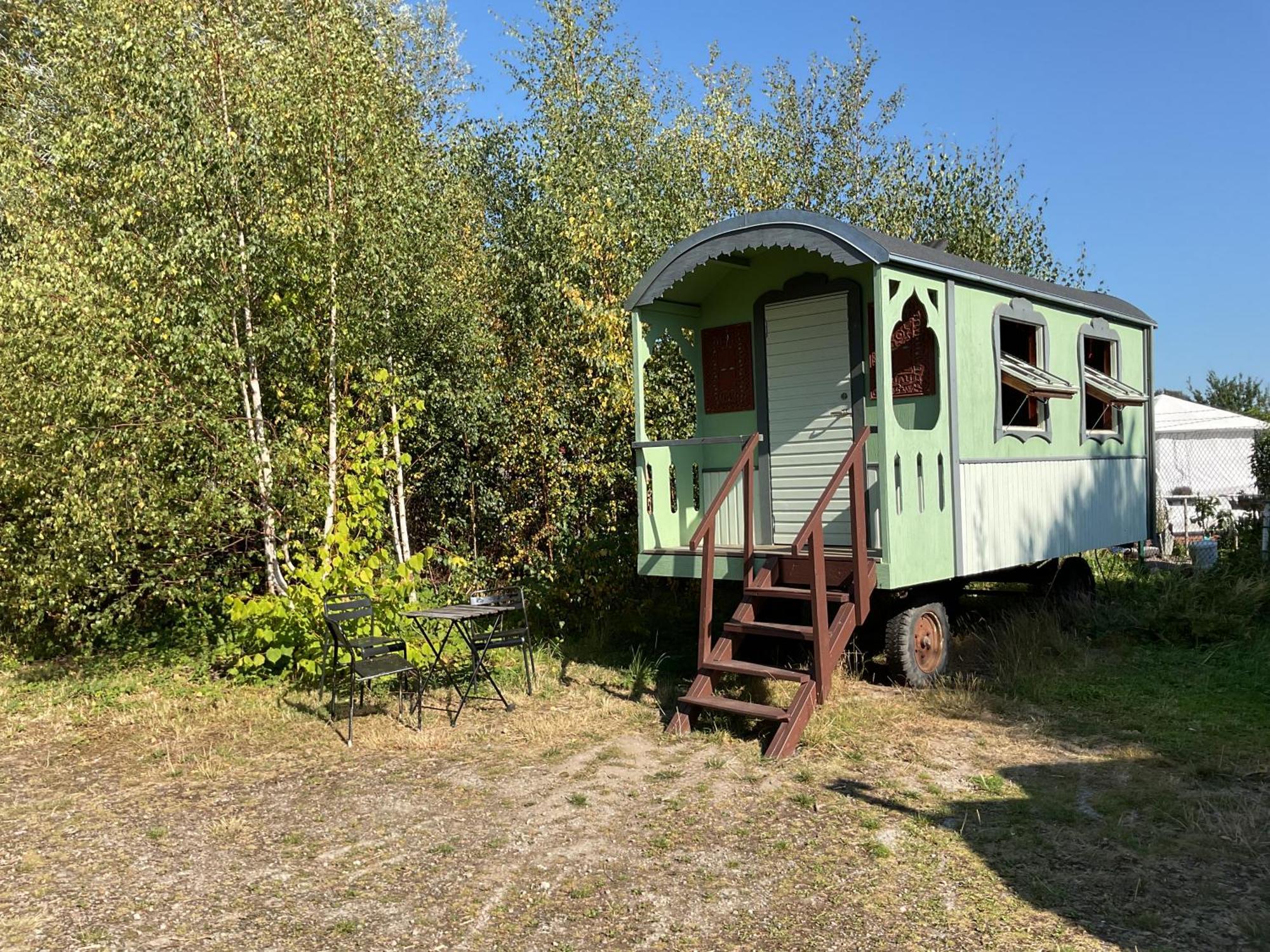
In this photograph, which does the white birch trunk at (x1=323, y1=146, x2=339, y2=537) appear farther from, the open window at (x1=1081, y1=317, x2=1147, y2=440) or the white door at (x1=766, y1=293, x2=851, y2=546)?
the open window at (x1=1081, y1=317, x2=1147, y2=440)

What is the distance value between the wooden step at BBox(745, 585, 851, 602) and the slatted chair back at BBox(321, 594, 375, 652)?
108 inches

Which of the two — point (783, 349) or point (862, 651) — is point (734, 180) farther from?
point (862, 651)

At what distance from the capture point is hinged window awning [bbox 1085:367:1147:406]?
29.5 ft

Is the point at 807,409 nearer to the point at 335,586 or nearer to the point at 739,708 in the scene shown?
the point at 739,708

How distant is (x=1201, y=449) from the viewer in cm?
2148

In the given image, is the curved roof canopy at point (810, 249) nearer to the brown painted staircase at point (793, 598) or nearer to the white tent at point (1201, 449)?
the brown painted staircase at point (793, 598)

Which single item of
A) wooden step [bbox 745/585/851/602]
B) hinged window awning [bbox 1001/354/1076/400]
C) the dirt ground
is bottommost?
the dirt ground

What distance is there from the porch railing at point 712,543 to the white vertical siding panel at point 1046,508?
5.26ft

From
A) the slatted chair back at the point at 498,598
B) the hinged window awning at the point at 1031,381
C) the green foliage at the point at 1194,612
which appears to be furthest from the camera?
the slatted chair back at the point at 498,598

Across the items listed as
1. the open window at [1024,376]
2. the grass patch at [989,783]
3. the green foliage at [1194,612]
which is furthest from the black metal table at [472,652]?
the green foliage at [1194,612]

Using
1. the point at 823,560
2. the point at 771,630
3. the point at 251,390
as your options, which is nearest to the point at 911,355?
the point at 823,560

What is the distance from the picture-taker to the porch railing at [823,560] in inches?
241

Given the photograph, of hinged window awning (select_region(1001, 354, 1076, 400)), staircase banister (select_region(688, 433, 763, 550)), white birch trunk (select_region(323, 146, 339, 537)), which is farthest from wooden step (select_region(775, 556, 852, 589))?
white birch trunk (select_region(323, 146, 339, 537))

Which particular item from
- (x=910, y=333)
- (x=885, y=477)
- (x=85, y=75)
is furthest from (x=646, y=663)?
(x=85, y=75)
